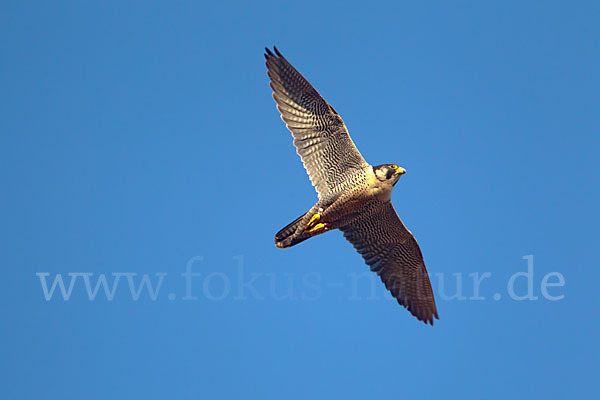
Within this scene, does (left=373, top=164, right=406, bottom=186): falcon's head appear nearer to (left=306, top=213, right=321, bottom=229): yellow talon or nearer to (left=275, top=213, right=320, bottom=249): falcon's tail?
(left=306, top=213, right=321, bottom=229): yellow talon

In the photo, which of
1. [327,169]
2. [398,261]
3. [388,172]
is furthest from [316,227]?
[398,261]

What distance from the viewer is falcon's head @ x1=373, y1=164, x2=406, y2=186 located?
1190 centimetres

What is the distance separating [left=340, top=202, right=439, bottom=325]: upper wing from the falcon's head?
1.08 m

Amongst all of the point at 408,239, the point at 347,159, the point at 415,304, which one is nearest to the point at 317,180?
the point at 347,159

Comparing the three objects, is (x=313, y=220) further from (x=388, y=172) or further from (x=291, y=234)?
(x=388, y=172)

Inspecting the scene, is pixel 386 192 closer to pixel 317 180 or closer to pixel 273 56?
pixel 317 180

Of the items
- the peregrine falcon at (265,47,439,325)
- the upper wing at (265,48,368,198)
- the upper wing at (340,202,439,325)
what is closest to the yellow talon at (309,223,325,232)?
the peregrine falcon at (265,47,439,325)

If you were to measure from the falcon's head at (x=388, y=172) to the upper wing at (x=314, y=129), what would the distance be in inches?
13.9

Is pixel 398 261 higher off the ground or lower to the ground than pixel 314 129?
lower

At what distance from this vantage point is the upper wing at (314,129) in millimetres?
12188

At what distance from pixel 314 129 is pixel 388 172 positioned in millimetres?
1354

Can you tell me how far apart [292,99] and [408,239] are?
2.96 m

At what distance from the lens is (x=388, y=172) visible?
39.0 feet

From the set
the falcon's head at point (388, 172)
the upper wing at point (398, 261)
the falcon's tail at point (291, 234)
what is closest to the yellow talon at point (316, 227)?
the falcon's tail at point (291, 234)
